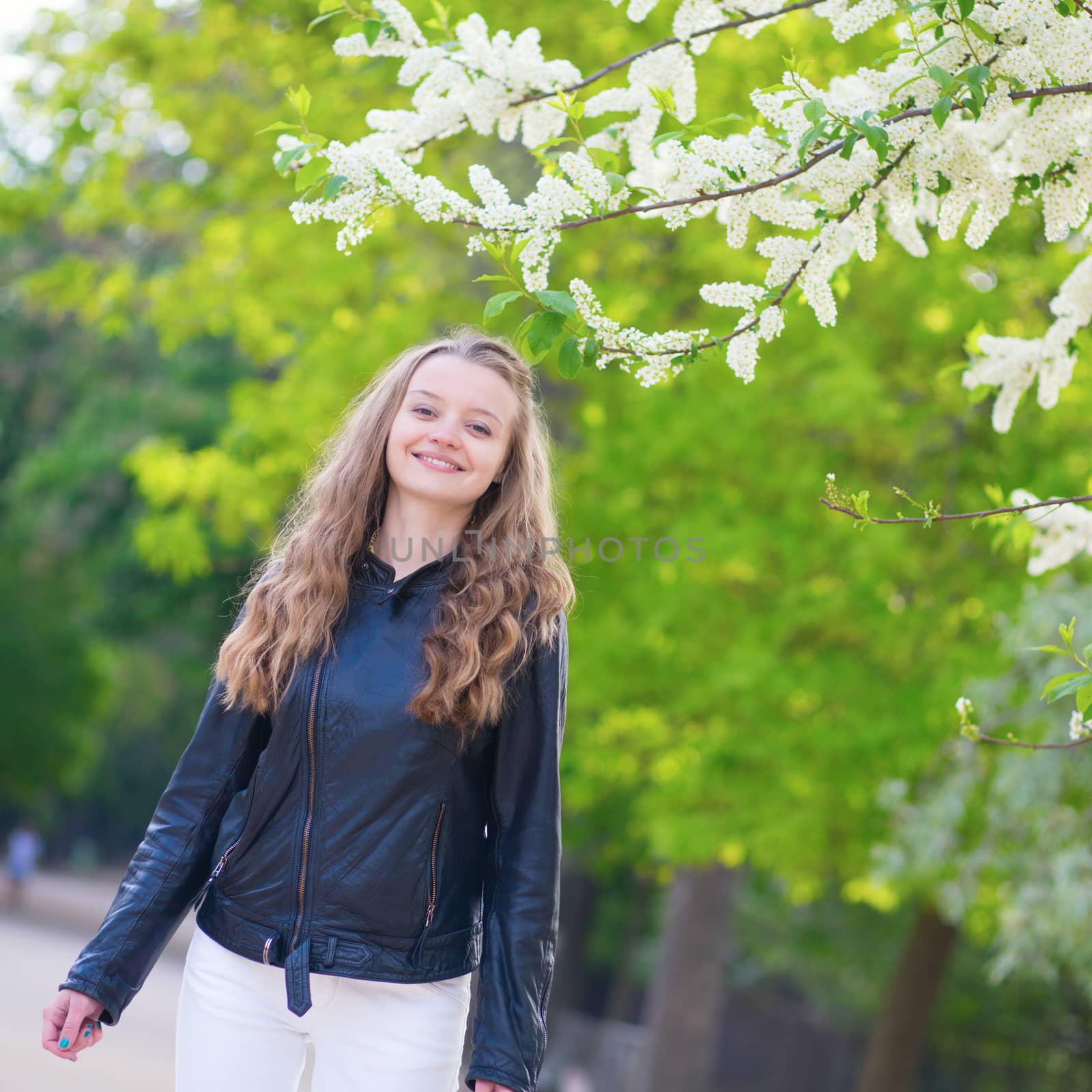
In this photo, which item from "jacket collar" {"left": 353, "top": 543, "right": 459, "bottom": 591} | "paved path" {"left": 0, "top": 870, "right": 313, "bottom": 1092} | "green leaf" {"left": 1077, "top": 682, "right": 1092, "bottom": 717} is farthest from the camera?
"paved path" {"left": 0, "top": 870, "right": 313, "bottom": 1092}

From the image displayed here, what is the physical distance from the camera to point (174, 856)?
258 cm

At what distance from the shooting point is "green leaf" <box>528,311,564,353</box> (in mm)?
2412

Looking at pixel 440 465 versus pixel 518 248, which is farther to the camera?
pixel 440 465

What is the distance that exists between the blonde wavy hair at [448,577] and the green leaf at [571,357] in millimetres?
339

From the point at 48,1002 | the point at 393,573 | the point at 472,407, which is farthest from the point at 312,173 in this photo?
the point at 48,1002

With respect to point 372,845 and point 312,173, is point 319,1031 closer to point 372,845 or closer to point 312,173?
point 372,845

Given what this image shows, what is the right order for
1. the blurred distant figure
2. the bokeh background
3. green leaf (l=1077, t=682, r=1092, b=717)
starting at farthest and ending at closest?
the blurred distant figure → the bokeh background → green leaf (l=1077, t=682, r=1092, b=717)

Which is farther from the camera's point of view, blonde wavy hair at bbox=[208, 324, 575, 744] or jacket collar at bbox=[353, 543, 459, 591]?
jacket collar at bbox=[353, 543, 459, 591]

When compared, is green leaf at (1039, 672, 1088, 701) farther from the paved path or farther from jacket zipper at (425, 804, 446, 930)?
the paved path

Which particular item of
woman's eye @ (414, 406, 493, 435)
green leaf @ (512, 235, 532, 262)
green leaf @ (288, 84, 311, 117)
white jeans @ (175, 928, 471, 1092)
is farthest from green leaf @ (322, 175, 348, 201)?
white jeans @ (175, 928, 471, 1092)

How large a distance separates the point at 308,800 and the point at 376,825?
137 mm

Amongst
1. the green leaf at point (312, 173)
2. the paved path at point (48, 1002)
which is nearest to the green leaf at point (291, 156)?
the green leaf at point (312, 173)

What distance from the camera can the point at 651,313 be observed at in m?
7.82

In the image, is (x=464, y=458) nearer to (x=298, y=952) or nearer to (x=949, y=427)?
(x=298, y=952)
